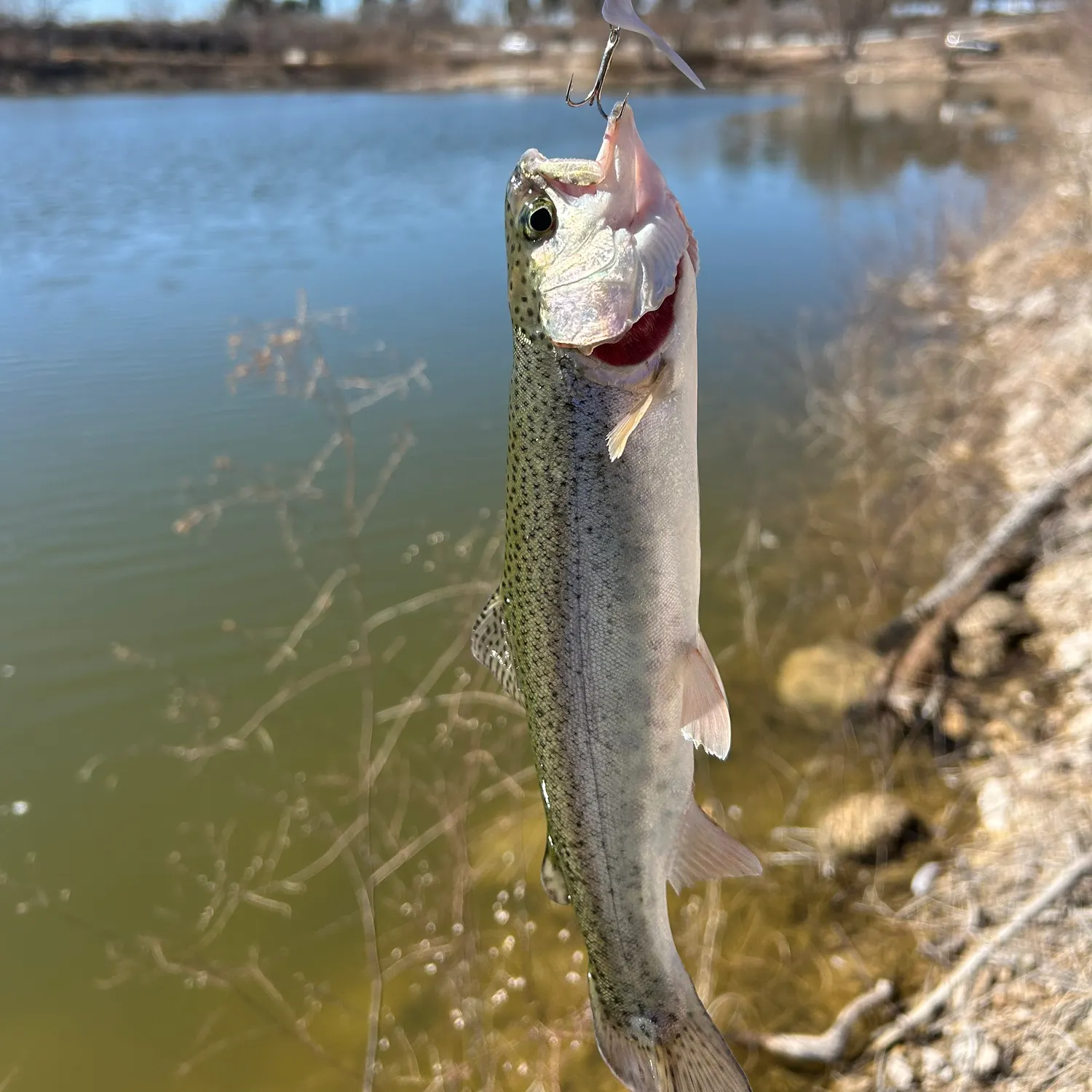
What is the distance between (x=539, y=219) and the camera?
187 cm

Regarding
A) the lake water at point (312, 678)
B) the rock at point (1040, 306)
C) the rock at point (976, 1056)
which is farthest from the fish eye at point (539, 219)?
the rock at point (1040, 306)

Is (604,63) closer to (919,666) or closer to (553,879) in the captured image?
(553,879)

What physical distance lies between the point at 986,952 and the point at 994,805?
1.39 metres

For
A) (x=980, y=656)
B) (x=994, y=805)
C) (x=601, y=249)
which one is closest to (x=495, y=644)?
(x=601, y=249)

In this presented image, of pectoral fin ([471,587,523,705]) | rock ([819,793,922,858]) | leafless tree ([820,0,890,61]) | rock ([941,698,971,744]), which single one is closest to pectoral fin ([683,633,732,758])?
pectoral fin ([471,587,523,705])

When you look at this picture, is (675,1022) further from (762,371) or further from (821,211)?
(821,211)

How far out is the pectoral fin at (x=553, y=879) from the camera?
2.08 meters

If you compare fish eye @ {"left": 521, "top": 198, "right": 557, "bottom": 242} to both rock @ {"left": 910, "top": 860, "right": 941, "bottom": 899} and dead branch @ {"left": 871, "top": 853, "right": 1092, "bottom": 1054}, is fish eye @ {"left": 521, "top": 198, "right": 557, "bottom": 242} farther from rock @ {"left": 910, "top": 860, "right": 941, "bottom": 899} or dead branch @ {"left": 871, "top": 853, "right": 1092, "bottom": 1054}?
rock @ {"left": 910, "top": 860, "right": 941, "bottom": 899}

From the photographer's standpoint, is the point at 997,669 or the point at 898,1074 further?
the point at 997,669

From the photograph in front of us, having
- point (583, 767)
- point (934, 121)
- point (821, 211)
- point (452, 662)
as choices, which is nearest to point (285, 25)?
point (934, 121)

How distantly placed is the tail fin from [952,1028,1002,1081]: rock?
2417 millimetres

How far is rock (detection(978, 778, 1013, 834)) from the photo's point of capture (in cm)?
490

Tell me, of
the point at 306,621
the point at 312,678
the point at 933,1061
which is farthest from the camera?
the point at 306,621

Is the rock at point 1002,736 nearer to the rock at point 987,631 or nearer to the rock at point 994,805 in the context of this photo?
the rock at point 994,805
